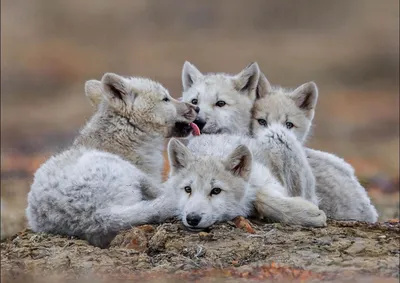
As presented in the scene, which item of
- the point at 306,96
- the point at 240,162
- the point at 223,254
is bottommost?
the point at 223,254

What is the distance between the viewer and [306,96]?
11.7m

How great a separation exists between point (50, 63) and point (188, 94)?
26.2m

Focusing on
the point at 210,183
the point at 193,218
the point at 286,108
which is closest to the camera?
the point at 193,218

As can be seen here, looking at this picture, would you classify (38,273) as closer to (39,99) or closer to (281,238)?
(281,238)

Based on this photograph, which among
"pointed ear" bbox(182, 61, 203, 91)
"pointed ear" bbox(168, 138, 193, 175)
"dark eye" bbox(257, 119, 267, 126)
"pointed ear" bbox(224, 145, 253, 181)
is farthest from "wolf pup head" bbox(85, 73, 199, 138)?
"pointed ear" bbox(224, 145, 253, 181)

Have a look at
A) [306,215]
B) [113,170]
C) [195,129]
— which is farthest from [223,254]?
[195,129]

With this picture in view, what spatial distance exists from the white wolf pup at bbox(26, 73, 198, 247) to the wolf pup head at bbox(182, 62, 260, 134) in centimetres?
25

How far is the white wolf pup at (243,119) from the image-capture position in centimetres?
1034

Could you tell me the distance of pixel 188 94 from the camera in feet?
38.6

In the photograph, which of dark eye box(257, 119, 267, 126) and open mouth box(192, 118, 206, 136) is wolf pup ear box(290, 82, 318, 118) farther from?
open mouth box(192, 118, 206, 136)

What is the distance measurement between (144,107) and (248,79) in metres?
1.44

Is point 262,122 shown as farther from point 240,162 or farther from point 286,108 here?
point 240,162

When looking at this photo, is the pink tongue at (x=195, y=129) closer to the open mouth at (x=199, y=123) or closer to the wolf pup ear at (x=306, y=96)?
the open mouth at (x=199, y=123)

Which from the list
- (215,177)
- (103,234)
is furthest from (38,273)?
(215,177)
